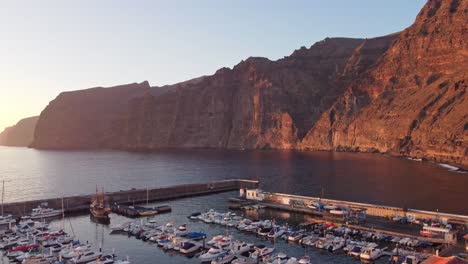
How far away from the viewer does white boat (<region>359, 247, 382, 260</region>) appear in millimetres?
53091

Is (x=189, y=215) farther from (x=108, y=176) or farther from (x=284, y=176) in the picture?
(x=108, y=176)

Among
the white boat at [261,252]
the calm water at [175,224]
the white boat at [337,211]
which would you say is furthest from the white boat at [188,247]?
the white boat at [337,211]

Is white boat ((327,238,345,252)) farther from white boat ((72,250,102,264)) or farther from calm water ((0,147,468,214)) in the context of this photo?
calm water ((0,147,468,214))

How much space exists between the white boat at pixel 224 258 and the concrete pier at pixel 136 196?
44.1 metres

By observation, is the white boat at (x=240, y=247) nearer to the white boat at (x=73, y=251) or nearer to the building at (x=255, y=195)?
the white boat at (x=73, y=251)

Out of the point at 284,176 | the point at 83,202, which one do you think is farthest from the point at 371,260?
the point at 284,176

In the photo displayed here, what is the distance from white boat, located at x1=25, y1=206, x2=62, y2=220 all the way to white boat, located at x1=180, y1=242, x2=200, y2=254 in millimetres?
35236

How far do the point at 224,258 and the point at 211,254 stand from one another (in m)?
2.39

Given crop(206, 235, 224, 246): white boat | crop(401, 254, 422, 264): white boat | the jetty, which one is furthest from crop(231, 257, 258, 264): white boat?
the jetty

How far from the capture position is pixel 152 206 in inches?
3647

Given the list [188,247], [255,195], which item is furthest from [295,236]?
[255,195]

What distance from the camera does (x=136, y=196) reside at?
9912cm

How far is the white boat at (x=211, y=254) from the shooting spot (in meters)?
54.3

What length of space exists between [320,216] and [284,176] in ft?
183
